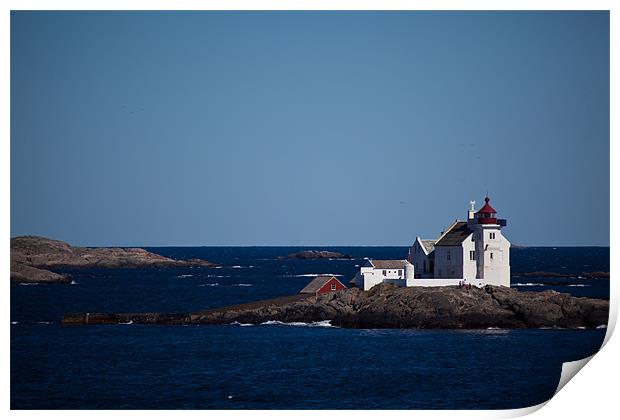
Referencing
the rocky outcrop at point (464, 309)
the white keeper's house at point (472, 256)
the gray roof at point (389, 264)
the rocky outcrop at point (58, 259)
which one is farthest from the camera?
the rocky outcrop at point (58, 259)

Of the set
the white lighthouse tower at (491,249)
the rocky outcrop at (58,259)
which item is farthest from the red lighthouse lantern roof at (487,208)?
the rocky outcrop at (58,259)

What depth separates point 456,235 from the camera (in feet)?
120

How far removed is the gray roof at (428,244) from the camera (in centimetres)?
3750

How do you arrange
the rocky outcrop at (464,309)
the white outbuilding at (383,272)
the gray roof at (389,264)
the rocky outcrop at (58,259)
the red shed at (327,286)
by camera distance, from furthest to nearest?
the rocky outcrop at (58,259) → the red shed at (327,286) → the gray roof at (389,264) → the white outbuilding at (383,272) → the rocky outcrop at (464,309)

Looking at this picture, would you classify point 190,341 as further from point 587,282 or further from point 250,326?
point 587,282

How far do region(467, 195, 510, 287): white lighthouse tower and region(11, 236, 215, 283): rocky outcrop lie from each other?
29.1 m

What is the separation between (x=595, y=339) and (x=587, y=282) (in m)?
27.3

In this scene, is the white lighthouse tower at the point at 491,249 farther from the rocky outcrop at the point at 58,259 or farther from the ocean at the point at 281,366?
the rocky outcrop at the point at 58,259

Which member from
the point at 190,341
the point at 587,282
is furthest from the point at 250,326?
the point at 587,282

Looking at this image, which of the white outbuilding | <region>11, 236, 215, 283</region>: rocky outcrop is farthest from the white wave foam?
<region>11, 236, 215, 283</region>: rocky outcrop

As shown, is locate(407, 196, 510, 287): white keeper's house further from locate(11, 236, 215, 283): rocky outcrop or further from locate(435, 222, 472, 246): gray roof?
locate(11, 236, 215, 283): rocky outcrop

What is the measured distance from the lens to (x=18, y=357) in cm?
2939

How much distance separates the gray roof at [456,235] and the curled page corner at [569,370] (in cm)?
951

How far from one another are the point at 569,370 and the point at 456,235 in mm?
11251
